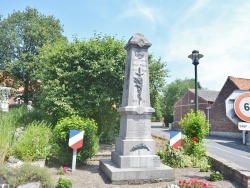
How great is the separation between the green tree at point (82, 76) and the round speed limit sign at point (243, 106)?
7751 mm

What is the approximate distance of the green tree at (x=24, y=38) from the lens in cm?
2959

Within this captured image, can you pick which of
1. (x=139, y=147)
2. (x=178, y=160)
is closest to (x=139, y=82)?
(x=139, y=147)

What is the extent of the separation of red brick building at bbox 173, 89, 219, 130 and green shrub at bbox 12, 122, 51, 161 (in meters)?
27.1

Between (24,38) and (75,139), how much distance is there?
2653 centimetres

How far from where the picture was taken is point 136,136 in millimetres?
7637

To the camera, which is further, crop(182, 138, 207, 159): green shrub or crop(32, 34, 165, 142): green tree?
crop(32, 34, 165, 142): green tree

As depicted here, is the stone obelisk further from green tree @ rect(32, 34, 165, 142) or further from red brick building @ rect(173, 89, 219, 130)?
red brick building @ rect(173, 89, 219, 130)

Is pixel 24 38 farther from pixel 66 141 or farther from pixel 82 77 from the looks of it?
pixel 66 141

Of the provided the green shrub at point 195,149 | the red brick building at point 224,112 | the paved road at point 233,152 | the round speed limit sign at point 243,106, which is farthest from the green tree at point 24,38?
the round speed limit sign at point 243,106

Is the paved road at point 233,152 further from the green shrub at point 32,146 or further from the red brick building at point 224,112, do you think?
the red brick building at point 224,112

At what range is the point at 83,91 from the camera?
1255 centimetres

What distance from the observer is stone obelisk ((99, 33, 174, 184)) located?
268 inches

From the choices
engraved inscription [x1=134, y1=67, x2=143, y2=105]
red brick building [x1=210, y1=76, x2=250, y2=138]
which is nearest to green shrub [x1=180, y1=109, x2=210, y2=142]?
engraved inscription [x1=134, y1=67, x2=143, y2=105]

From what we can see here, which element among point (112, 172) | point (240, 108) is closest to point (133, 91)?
point (112, 172)
